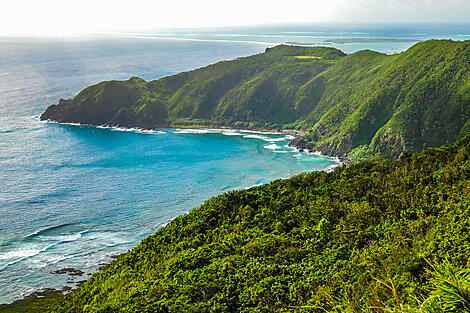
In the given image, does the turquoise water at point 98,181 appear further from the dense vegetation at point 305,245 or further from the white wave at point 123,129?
the dense vegetation at point 305,245

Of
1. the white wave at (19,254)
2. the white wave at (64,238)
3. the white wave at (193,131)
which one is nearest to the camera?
the white wave at (19,254)

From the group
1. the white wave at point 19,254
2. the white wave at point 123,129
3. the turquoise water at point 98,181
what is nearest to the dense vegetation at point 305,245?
the turquoise water at point 98,181

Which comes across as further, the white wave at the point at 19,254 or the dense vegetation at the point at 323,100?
the dense vegetation at the point at 323,100

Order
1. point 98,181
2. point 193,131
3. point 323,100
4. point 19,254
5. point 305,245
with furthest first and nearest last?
point 323,100
point 193,131
point 98,181
point 19,254
point 305,245

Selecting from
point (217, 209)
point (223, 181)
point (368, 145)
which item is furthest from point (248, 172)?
point (217, 209)

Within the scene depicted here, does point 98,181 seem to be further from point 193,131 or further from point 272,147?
point 193,131

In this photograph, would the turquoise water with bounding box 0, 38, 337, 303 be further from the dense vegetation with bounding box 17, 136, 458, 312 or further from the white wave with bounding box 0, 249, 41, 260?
the dense vegetation with bounding box 17, 136, 458, 312

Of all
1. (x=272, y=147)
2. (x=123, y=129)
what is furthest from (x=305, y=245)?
(x=123, y=129)

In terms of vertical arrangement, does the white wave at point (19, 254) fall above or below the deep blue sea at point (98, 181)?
below

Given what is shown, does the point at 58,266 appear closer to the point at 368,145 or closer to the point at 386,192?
the point at 386,192
